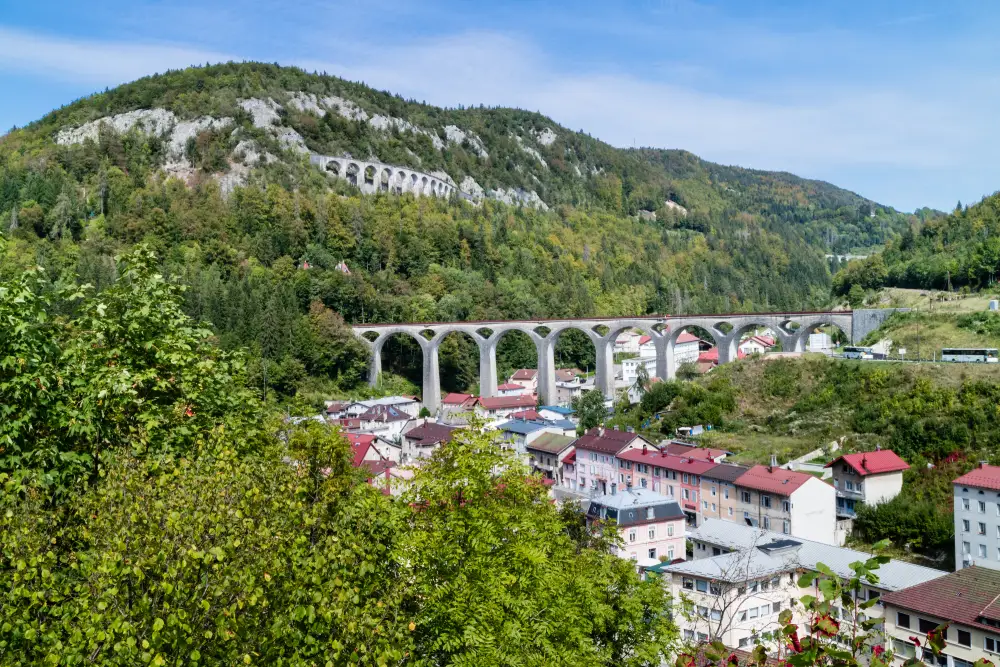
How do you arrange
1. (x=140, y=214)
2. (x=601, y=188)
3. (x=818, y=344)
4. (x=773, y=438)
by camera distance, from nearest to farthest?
1. (x=773, y=438)
2. (x=140, y=214)
3. (x=818, y=344)
4. (x=601, y=188)

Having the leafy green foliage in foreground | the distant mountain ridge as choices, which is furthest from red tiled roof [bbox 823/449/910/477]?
the distant mountain ridge

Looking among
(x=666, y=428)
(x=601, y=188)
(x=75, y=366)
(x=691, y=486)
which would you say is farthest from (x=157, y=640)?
(x=601, y=188)

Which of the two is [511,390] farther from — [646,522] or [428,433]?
[646,522]

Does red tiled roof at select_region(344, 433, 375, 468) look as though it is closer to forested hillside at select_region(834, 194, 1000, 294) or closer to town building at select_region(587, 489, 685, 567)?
town building at select_region(587, 489, 685, 567)

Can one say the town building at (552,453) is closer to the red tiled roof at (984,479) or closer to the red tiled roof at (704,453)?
the red tiled roof at (704,453)

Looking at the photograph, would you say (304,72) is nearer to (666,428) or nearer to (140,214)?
(140,214)

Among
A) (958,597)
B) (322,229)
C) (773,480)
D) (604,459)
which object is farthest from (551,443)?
(322,229)

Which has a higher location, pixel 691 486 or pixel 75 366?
pixel 75 366
